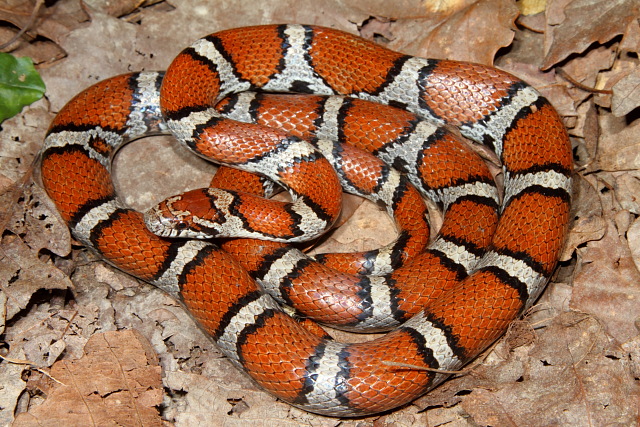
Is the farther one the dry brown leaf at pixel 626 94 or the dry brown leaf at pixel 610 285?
the dry brown leaf at pixel 626 94

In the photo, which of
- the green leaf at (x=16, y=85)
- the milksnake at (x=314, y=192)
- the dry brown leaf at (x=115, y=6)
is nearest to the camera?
the milksnake at (x=314, y=192)

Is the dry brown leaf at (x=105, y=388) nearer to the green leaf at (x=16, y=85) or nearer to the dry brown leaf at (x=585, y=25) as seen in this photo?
the green leaf at (x=16, y=85)

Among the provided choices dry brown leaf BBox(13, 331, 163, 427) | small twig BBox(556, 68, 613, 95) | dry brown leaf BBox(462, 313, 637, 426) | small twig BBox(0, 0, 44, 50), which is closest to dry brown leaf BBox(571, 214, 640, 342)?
dry brown leaf BBox(462, 313, 637, 426)

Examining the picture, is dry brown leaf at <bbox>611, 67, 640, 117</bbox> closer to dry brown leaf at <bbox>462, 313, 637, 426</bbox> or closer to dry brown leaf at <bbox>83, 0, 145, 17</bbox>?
dry brown leaf at <bbox>462, 313, 637, 426</bbox>

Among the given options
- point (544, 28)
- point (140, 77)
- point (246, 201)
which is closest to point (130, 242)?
point (246, 201)

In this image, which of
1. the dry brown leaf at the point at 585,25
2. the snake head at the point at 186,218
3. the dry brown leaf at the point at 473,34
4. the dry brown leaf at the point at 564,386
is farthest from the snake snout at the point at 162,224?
the dry brown leaf at the point at 585,25

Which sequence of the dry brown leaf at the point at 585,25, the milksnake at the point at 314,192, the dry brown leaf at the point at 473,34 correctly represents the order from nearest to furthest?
1. the milksnake at the point at 314,192
2. the dry brown leaf at the point at 585,25
3. the dry brown leaf at the point at 473,34

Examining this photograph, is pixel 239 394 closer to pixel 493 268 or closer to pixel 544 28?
pixel 493 268

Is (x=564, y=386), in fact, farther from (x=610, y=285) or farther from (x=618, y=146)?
(x=618, y=146)
